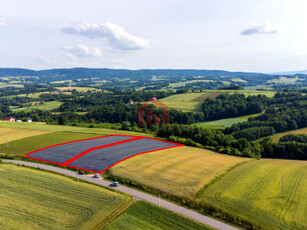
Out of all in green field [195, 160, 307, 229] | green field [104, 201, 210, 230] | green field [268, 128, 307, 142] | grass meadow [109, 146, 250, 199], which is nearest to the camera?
green field [104, 201, 210, 230]

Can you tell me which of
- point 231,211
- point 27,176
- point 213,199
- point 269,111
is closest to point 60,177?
point 27,176

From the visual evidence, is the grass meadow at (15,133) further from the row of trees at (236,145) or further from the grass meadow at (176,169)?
the row of trees at (236,145)

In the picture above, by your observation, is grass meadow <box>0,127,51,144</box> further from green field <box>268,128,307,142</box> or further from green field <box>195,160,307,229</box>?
green field <box>268,128,307,142</box>

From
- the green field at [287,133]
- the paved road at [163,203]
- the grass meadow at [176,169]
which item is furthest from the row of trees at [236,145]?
the paved road at [163,203]

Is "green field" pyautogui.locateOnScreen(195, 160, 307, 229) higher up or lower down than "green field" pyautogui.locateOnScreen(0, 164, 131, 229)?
lower down

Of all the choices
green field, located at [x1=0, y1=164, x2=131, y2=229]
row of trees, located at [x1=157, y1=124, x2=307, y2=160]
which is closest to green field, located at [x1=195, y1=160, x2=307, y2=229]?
green field, located at [x1=0, y1=164, x2=131, y2=229]
